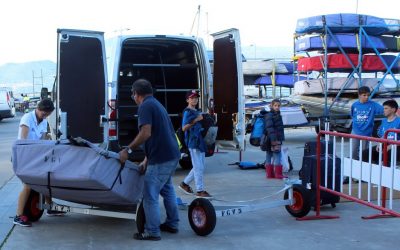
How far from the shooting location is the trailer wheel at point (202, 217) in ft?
18.7

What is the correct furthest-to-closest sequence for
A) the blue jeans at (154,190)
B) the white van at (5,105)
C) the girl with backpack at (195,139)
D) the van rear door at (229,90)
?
the white van at (5,105)
the van rear door at (229,90)
the girl with backpack at (195,139)
the blue jeans at (154,190)

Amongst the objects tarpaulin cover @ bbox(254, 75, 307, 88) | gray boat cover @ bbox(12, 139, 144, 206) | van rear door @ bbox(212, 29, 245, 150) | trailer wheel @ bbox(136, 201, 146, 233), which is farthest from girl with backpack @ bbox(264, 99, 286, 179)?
tarpaulin cover @ bbox(254, 75, 307, 88)

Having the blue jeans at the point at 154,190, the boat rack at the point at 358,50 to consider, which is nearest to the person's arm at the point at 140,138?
the blue jeans at the point at 154,190

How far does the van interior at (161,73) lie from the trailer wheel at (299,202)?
11.2ft

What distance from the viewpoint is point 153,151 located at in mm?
5684

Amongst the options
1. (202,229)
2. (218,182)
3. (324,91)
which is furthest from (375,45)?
(202,229)

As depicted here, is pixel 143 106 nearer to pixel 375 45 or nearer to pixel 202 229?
pixel 202 229

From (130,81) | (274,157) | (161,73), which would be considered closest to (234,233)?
(274,157)

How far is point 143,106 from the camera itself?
5.61 m

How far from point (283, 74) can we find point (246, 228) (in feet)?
61.2

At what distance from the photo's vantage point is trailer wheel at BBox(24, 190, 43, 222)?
6.34 meters

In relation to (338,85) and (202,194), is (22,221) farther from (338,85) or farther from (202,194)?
(338,85)

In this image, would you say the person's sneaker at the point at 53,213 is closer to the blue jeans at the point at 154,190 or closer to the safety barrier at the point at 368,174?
the blue jeans at the point at 154,190

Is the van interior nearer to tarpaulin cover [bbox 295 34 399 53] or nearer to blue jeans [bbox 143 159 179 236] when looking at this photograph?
blue jeans [bbox 143 159 179 236]
